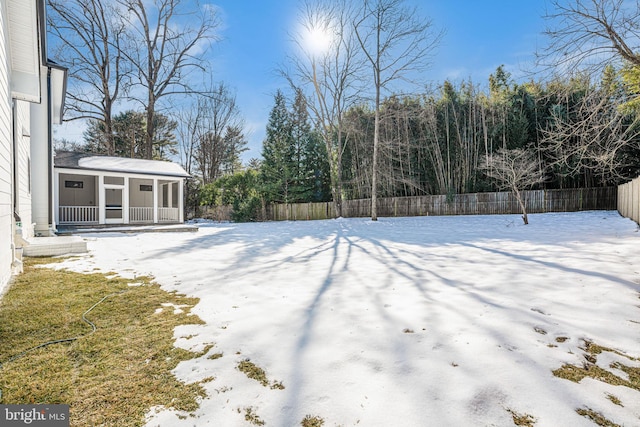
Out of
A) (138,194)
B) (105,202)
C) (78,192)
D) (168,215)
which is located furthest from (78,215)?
(168,215)

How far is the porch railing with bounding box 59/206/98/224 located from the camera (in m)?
10.6

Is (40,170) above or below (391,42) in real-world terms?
below

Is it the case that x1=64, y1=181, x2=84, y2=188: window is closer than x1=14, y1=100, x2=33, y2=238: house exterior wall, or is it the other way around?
x1=14, y1=100, x2=33, y2=238: house exterior wall

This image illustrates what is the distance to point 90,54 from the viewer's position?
15.2 meters

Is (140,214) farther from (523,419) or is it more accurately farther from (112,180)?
(523,419)

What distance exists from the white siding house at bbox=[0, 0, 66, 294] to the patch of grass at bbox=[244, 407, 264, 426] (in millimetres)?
3412

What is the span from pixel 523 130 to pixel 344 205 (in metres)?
9.01

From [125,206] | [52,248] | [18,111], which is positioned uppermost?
[18,111]

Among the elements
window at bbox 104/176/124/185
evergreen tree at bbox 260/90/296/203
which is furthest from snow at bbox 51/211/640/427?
evergreen tree at bbox 260/90/296/203

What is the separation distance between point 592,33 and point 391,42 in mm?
9681

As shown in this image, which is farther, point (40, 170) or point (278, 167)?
point (278, 167)

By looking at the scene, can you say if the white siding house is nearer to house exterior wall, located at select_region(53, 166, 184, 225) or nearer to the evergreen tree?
house exterior wall, located at select_region(53, 166, 184, 225)

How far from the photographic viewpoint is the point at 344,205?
16547 millimetres

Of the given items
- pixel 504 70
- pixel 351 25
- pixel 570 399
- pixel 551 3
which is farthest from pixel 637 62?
pixel 504 70
